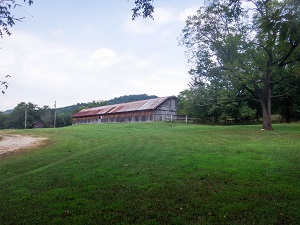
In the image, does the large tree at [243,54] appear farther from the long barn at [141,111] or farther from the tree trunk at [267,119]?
the long barn at [141,111]

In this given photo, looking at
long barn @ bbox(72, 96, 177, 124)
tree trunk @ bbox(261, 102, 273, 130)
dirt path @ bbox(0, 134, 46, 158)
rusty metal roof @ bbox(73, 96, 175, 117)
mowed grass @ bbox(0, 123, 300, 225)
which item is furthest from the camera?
rusty metal roof @ bbox(73, 96, 175, 117)

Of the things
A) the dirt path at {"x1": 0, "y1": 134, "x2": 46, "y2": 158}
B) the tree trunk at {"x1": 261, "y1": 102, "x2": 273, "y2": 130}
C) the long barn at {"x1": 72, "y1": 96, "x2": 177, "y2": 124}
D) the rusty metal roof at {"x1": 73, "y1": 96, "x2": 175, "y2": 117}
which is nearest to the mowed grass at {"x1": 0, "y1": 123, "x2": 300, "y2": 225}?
the dirt path at {"x1": 0, "y1": 134, "x2": 46, "y2": 158}

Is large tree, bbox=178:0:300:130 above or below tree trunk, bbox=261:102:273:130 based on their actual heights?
above

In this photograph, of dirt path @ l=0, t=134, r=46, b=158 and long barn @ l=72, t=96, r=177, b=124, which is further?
long barn @ l=72, t=96, r=177, b=124

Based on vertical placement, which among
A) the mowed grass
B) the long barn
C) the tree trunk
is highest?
the long barn

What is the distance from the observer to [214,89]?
25594mm

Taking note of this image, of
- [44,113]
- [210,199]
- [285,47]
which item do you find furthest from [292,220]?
[44,113]

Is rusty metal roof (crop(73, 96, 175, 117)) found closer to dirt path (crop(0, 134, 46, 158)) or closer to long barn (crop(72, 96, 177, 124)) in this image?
long barn (crop(72, 96, 177, 124))

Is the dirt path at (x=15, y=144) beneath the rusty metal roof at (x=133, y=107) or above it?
beneath

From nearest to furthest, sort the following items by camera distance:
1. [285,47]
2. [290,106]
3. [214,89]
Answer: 1. [285,47]
2. [214,89]
3. [290,106]

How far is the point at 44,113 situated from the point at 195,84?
76191 millimetres

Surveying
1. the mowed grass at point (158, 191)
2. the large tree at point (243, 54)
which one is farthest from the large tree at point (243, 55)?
the mowed grass at point (158, 191)

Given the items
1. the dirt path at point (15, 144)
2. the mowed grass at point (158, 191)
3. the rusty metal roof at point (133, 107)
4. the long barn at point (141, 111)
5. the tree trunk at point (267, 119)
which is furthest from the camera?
the rusty metal roof at point (133, 107)

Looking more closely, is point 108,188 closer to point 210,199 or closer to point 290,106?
point 210,199
